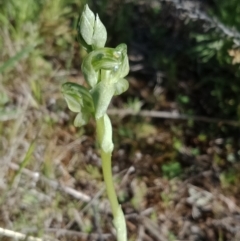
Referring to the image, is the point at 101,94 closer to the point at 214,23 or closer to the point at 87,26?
the point at 87,26

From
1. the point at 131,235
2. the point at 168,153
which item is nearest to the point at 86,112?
the point at 131,235

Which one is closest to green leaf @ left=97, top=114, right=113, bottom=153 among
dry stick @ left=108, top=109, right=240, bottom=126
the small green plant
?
the small green plant

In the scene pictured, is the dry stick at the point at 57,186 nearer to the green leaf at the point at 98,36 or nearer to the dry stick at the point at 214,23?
the dry stick at the point at 214,23

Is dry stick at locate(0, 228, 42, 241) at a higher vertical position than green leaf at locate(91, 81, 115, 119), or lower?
lower

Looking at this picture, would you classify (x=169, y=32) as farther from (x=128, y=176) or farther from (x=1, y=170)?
(x=1, y=170)

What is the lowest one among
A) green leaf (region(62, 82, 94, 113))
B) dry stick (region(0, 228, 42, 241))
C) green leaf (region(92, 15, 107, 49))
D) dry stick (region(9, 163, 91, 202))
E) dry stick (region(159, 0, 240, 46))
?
dry stick (region(9, 163, 91, 202))

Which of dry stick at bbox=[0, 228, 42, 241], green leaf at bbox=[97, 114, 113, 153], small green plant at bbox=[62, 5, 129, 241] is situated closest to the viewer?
small green plant at bbox=[62, 5, 129, 241]

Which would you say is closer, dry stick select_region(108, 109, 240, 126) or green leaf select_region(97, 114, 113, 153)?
green leaf select_region(97, 114, 113, 153)

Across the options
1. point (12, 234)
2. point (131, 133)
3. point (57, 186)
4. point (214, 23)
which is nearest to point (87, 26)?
point (12, 234)

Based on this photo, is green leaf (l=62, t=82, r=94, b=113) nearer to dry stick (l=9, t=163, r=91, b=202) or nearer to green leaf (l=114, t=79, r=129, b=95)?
green leaf (l=114, t=79, r=129, b=95)
